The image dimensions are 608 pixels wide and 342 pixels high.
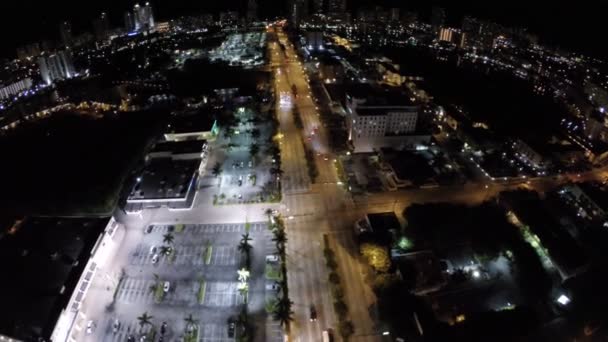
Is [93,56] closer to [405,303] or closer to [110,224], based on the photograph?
[110,224]

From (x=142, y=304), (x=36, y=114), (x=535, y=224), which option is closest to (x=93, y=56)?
(x=36, y=114)

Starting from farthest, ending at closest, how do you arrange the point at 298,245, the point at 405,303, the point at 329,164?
the point at 329,164, the point at 298,245, the point at 405,303

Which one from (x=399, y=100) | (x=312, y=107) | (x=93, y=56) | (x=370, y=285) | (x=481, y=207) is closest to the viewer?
(x=370, y=285)

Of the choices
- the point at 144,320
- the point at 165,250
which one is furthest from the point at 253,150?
the point at 144,320

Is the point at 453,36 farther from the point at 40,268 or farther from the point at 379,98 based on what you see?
the point at 40,268

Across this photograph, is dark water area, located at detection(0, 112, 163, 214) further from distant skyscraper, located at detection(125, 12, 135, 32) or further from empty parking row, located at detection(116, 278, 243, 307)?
distant skyscraper, located at detection(125, 12, 135, 32)

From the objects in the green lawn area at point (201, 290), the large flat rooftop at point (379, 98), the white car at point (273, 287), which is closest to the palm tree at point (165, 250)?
the green lawn area at point (201, 290)
